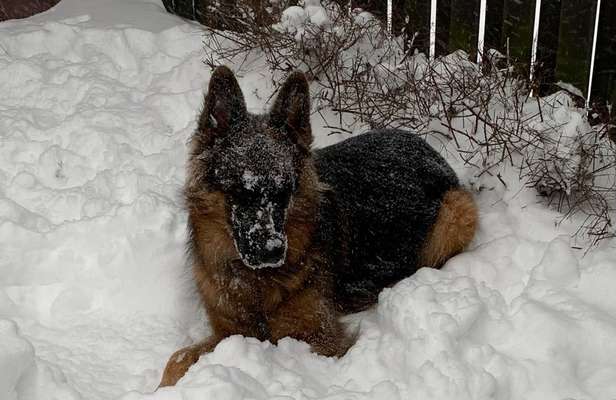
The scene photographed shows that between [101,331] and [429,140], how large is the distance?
296cm

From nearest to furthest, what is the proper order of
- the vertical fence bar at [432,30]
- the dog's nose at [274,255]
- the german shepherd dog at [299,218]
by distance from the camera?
the dog's nose at [274,255]
the german shepherd dog at [299,218]
the vertical fence bar at [432,30]

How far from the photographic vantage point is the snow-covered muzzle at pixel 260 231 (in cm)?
363

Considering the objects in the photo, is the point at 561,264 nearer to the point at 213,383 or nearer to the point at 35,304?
the point at 213,383

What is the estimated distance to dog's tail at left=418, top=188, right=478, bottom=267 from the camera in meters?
4.80

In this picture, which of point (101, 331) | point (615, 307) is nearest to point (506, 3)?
point (615, 307)

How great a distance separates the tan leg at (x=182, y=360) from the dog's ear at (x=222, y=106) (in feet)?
3.95

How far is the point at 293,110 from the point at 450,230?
62.3 inches

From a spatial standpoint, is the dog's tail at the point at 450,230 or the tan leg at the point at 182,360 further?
the dog's tail at the point at 450,230

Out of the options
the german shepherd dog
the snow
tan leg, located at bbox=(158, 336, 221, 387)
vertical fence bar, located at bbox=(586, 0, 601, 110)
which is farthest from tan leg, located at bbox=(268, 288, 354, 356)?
vertical fence bar, located at bbox=(586, 0, 601, 110)

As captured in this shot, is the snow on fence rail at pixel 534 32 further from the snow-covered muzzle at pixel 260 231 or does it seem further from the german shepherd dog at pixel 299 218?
the snow-covered muzzle at pixel 260 231

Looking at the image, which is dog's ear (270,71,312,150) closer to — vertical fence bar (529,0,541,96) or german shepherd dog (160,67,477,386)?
german shepherd dog (160,67,477,386)

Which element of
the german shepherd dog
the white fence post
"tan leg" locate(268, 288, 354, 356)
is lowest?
"tan leg" locate(268, 288, 354, 356)

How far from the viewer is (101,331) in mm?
4230

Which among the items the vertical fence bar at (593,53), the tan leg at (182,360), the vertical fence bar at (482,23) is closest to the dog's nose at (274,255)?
the tan leg at (182,360)
